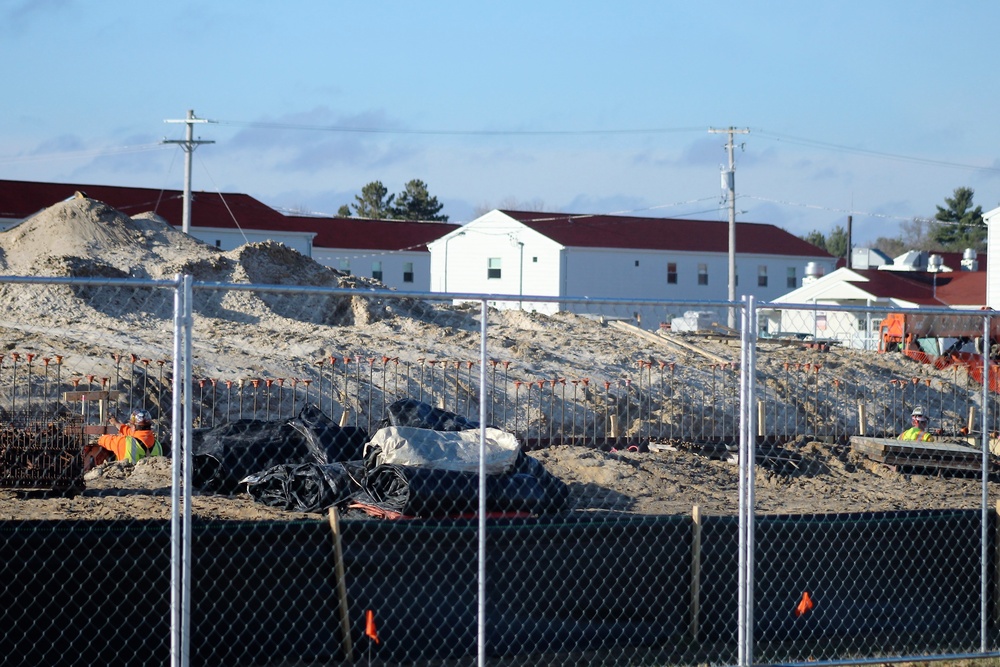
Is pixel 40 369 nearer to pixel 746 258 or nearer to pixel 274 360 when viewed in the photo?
pixel 274 360

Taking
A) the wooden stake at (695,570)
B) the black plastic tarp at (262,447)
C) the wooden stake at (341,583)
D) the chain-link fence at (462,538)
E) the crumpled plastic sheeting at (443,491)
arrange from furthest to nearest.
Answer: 1. the black plastic tarp at (262,447)
2. the crumpled plastic sheeting at (443,491)
3. the wooden stake at (695,570)
4. the wooden stake at (341,583)
5. the chain-link fence at (462,538)

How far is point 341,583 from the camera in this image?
641 cm

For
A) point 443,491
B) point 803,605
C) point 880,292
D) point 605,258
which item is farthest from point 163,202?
point 803,605

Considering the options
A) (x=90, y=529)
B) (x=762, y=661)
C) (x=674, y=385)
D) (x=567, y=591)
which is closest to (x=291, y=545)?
(x=90, y=529)

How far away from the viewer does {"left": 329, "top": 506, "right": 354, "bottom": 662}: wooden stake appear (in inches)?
252

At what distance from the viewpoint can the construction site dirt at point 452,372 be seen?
13562mm

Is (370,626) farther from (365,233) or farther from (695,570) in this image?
(365,233)

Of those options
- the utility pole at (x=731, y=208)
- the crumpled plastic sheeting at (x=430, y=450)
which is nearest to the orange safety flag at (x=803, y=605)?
the crumpled plastic sheeting at (x=430, y=450)

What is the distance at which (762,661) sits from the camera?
701cm

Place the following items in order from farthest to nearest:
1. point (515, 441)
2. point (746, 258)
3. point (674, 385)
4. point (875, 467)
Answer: point (746, 258) < point (674, 385) < point (875, 467) < point (515, 441)

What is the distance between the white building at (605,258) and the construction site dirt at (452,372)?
70.7ft

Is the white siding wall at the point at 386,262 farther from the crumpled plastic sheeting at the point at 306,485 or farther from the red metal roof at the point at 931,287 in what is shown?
the crumpled plastic sheeting at the point at 306,485

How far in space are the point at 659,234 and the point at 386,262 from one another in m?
13.3

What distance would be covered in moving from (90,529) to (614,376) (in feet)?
56.6
